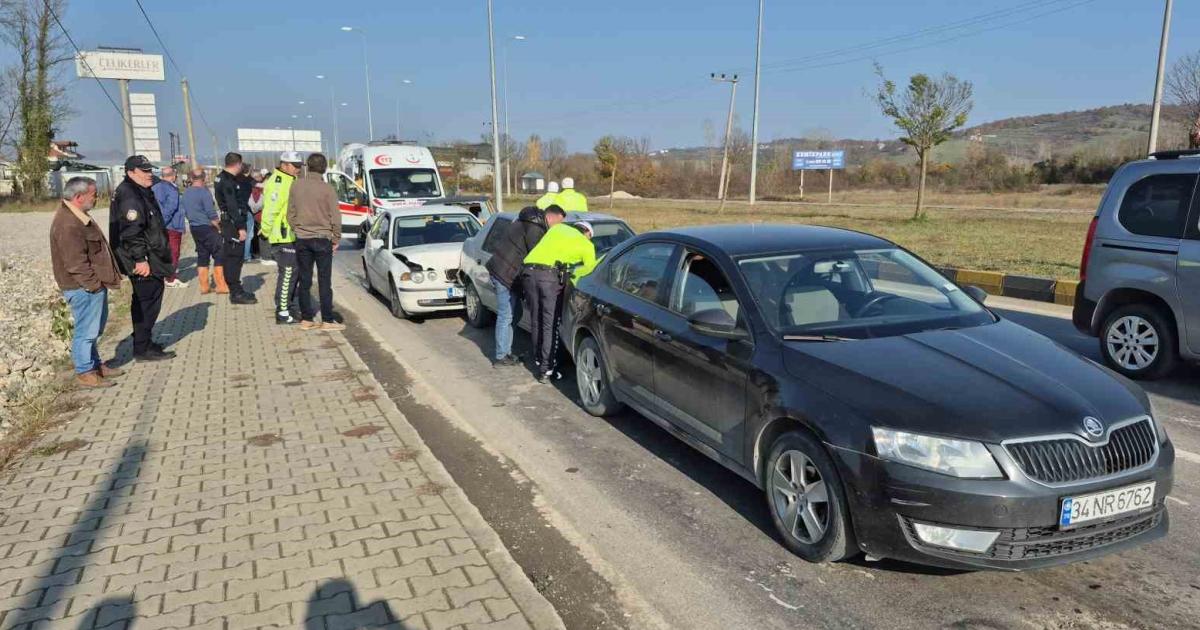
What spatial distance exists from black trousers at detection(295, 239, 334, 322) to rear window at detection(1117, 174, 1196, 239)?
805 centimetres

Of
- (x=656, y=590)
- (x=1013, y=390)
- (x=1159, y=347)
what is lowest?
(x=656, y=590)

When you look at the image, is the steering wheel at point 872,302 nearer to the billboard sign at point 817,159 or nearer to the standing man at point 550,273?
the standing man at point 550,273

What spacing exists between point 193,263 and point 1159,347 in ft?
53.6

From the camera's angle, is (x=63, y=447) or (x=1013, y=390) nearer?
(x=1013, y=390)

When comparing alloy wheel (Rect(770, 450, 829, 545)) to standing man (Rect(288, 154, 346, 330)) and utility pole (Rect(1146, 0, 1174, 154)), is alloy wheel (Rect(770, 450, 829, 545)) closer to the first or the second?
standing man (Rect(288, 154, 346, 330))

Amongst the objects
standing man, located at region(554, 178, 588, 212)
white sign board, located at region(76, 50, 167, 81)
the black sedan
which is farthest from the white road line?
white sign board, located at region(76, 50, 167, 81)

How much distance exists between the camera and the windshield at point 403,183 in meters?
→ 21.3

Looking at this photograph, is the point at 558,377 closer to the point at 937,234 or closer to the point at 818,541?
the point at 818,541

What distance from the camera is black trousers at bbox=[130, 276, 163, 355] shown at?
7562mm

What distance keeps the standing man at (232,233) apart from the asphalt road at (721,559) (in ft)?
21.0

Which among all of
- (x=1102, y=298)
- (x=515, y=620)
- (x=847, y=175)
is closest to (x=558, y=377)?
(x=515, y=620)

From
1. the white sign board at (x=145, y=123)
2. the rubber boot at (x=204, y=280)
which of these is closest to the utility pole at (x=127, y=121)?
the white sign board at (x=145, y=123)

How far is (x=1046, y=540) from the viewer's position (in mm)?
3332

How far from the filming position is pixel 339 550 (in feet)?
12.8
